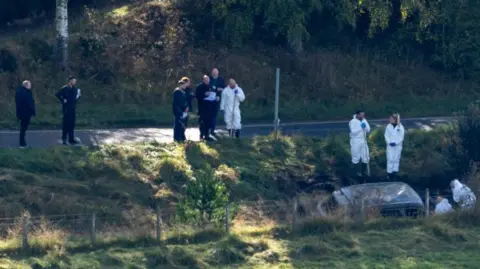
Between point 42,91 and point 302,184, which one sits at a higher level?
point 42,91

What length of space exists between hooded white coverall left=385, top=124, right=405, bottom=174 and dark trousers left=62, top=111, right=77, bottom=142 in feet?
25.5

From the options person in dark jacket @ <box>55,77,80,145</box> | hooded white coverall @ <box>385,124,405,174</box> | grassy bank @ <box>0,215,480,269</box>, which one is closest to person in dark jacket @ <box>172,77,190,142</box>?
person in dark jacket @ <box>55,77,80,145</box>

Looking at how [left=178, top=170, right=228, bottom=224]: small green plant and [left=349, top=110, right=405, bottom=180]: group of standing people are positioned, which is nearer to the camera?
[left=178, top=170, right=228, bottom=224]: small green plant

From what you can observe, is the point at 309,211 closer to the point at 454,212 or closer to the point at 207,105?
the point at 454,212

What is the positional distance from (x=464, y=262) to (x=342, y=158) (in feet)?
29.6

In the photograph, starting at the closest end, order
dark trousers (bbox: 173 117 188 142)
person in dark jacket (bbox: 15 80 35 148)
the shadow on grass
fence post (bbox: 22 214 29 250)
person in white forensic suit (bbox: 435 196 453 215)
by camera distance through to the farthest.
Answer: fence post (bbox: 22 214 29 250) < the shadow on grass < person in white forensic suit (bbox: 435 196 453 215) < person in dark jacket (bbox: 15 80 35 148) < dark trousers (bbox: 173 117 188 142)

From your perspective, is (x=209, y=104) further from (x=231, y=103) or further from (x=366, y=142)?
(x=366, y=142)

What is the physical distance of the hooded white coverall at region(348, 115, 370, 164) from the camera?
88.5 ft

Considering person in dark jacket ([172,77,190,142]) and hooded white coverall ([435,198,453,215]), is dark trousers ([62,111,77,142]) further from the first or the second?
hooded white coverall ([435,198,453,215])

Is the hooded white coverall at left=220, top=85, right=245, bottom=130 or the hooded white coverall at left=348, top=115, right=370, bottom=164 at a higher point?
the hooded white coverall at left=220, top=85, right=245, bottom=130

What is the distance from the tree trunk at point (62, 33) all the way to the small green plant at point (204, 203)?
11469mm

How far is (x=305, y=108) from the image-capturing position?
34.0m

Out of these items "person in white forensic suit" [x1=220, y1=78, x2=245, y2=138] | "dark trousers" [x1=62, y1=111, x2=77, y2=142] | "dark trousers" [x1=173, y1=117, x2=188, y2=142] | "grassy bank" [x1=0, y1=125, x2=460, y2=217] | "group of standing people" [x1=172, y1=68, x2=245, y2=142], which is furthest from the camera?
"person in white forensic suit" [x1=220, y1=78, x2=245, y2=138]

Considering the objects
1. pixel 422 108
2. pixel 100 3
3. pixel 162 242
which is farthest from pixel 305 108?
pixel 162 242
